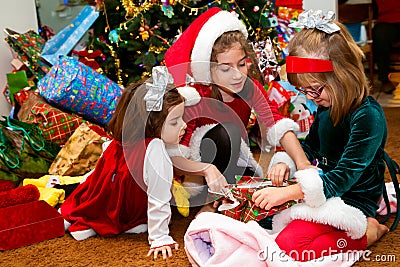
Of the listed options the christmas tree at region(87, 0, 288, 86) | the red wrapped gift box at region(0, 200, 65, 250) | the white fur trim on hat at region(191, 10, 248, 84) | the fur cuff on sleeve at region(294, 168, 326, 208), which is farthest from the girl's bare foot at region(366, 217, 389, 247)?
the christmas tree at region(87, 0, 288, 86)

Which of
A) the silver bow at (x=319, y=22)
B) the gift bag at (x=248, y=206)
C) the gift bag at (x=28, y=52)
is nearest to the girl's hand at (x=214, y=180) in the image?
the gift bag at (x=248, y=206)

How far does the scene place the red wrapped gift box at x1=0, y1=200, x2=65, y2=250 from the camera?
163cm

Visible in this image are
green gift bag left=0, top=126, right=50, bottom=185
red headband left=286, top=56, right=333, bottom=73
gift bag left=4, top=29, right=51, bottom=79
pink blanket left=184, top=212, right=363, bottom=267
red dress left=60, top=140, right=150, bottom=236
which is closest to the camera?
pink blanket left=184, top=212, right=363, bottom=267

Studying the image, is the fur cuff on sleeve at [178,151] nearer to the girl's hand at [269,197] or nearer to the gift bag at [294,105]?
the girl's hand at [269,197]

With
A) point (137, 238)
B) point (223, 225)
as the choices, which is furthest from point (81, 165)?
point (223, 225)

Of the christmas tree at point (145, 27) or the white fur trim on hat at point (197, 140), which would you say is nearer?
the white fur trim on hat at point (197, 140)

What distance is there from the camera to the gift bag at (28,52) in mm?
2686

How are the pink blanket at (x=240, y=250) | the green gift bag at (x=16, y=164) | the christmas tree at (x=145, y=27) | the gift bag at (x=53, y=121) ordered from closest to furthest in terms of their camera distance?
the pink blanket at (x=240, y=250), the green gift bag at (x=16, y=164), the gift bag at (x=53, y=121), the christmas tree at (x=145, y=27)

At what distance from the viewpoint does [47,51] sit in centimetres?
274

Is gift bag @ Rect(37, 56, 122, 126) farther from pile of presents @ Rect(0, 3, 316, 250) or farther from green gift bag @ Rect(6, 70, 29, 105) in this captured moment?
green gift bag @ Rect(6, 70, 29, 105)

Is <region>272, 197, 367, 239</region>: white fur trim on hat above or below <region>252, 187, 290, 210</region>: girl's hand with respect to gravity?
below

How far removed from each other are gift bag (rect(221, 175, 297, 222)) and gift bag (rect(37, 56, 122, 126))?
118cm

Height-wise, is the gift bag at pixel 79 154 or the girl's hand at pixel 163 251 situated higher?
the gift bag at pixel 79 154

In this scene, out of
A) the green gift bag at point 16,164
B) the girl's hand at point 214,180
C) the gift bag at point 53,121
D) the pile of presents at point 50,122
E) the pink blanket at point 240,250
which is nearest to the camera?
the pink blanket at point 240,250
